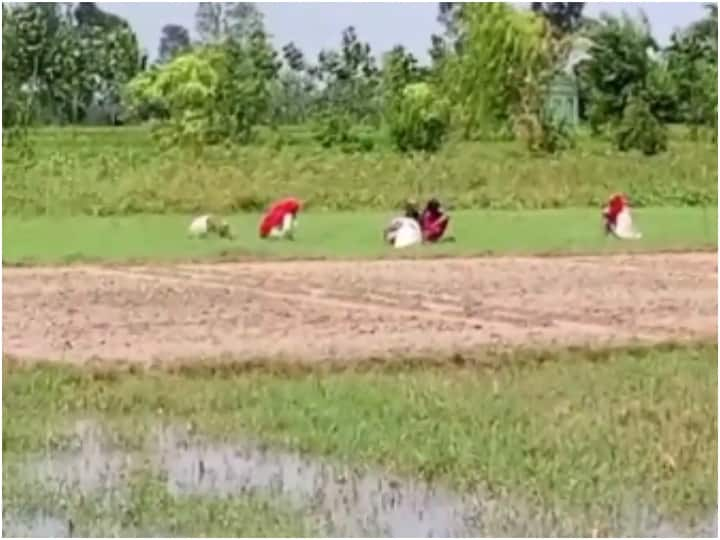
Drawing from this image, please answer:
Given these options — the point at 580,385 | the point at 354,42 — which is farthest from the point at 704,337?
the point at 354,42

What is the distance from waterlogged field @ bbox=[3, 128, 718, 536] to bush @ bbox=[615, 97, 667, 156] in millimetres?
2976

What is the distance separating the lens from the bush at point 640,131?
16875 mm

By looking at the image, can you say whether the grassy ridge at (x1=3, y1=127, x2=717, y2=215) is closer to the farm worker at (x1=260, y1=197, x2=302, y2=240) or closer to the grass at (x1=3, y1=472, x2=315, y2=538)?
the farm worker at (x1=260, y1=197, x2=302, y2=240)

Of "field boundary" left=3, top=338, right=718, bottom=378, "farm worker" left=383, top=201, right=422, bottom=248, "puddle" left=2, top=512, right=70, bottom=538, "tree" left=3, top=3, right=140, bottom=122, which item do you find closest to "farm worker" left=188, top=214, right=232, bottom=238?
"farm worker" left=383, top=201, right=422, bottom=248

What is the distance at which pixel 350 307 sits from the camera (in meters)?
8.13

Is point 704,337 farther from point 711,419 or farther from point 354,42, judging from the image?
point 354,42

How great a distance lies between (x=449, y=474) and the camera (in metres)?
4.11

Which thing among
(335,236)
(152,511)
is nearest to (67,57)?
(335,236)

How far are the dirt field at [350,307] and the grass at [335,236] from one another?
2.25ft

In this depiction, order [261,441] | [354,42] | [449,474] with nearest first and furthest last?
[449,474] < [261,441] < [354,42]

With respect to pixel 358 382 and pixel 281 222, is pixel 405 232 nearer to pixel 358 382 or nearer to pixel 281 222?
pixel 281 222

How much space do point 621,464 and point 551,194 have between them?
1183 centimetres

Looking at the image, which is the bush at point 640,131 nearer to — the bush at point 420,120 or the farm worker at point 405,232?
the bush at point 420,120

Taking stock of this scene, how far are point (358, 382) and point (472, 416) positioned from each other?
864 mm
